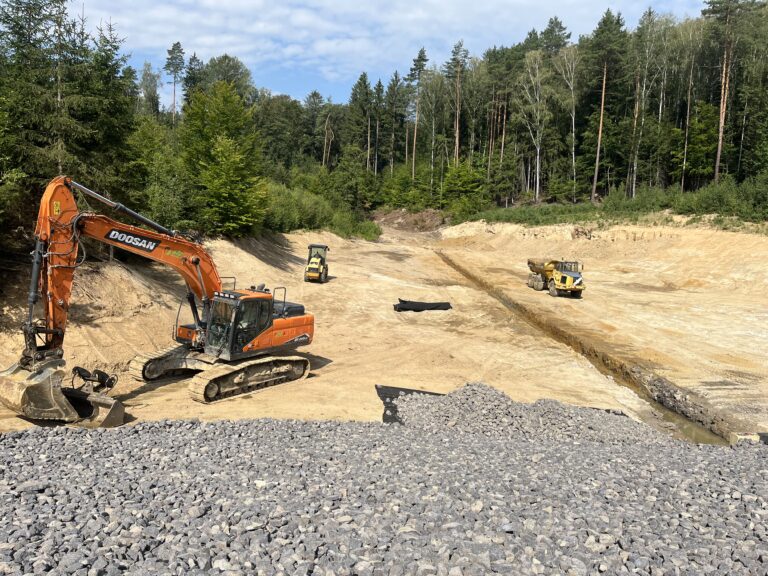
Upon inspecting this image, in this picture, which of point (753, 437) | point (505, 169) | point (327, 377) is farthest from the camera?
point (505, 169)

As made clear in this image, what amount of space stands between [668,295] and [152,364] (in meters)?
26.8

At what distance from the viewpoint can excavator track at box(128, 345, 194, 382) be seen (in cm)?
1330

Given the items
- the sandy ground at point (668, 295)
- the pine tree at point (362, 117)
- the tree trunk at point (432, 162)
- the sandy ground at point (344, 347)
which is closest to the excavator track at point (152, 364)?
the sandy ground at point (344, 347)

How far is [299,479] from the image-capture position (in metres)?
7.41

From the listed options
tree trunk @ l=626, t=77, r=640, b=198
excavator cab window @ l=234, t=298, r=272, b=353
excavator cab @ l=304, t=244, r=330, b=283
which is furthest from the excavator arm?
tree trunk @ l=626, t=77, r=640, b=198

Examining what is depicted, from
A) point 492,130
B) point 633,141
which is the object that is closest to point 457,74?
point 492,130

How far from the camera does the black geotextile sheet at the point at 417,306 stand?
24.4m

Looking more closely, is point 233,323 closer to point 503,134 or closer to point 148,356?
point 148,356

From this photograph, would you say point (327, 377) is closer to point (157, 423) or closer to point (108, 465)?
point (157, 423)

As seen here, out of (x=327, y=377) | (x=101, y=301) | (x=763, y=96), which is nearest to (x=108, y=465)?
(x=327, y=377)

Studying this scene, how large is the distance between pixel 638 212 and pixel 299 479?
4301 cm

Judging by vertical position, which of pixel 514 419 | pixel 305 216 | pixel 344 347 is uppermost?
pixel 305 216

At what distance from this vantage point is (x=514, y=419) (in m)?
11.4

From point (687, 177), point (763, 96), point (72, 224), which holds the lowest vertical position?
point (72, 224)
